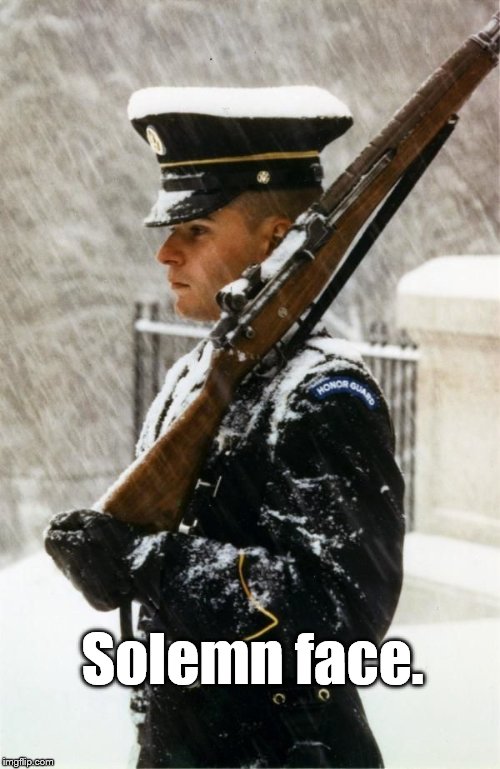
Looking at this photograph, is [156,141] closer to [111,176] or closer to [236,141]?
[236,141]

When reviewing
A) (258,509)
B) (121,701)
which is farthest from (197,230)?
(121,701)

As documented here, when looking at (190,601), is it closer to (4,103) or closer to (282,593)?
(282,593)

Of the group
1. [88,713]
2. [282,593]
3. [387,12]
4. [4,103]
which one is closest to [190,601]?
[282,593]

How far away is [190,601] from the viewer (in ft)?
5.56

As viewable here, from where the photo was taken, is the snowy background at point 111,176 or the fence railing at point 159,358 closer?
the fence railing at point 159,358

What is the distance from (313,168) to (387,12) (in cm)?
1096

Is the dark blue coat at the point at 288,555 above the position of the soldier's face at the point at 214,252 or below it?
below

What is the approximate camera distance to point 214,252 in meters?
1.78

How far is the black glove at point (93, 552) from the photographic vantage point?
5.50 feet

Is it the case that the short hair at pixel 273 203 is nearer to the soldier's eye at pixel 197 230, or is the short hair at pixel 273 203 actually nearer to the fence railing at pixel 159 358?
the soldier's eye at pixel 197 230

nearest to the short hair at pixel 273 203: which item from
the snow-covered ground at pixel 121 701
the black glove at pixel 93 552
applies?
the black glove at pixel 93 552

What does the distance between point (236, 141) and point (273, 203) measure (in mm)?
110

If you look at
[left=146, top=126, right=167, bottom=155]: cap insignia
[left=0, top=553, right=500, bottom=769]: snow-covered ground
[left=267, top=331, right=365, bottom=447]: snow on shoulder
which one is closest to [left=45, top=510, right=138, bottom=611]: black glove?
A: [left=267, top=331, right=365, bottom=447]: snow on shoulder

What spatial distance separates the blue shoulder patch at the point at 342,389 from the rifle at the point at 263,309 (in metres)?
0.11
